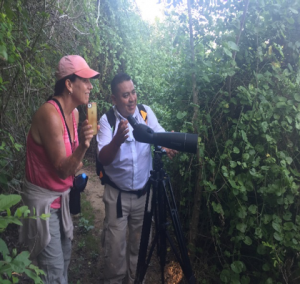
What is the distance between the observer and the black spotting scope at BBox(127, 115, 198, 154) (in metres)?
1.72

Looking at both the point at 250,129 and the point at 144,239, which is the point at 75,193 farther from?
the point at 250,129

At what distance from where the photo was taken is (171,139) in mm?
1747

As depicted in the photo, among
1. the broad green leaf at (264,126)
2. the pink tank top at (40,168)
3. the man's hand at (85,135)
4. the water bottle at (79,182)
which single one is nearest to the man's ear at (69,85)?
the pink tank top at (40,168)

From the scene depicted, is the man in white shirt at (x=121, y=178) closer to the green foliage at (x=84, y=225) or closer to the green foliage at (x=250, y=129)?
the green foliage at (x=250, y=129)

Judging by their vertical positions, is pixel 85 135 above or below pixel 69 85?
below

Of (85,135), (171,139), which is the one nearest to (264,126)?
(171,139)

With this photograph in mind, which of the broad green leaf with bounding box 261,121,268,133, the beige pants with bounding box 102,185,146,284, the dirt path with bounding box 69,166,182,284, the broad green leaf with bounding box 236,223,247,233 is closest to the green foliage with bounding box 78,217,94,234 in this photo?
the dirt path with bounding box 69,166,182,284

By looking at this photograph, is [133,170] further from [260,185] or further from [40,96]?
[40,96]

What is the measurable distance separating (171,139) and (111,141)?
17.0 inches

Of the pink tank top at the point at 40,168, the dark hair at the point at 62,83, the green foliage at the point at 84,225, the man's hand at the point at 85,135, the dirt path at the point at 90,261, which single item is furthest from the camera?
the green foliage at the point at 84,225

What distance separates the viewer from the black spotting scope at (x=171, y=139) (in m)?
1.72

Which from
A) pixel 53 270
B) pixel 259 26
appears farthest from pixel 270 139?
pixel 53 270

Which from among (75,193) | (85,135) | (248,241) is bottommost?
(248,241)

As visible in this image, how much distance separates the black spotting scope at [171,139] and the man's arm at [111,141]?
10 centimetres
